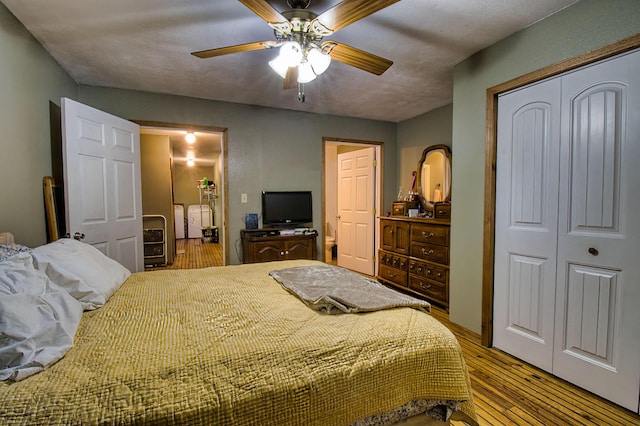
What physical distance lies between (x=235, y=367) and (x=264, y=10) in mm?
1585

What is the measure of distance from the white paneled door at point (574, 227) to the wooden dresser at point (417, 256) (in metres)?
0.83

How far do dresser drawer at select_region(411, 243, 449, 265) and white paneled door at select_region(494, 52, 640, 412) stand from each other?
2.66 ft

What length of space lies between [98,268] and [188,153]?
632 cm

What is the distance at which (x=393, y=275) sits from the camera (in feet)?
13.0

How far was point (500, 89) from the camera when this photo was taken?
2281 millimetres

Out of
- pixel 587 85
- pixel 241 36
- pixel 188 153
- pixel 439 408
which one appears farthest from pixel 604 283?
pixel 188 153

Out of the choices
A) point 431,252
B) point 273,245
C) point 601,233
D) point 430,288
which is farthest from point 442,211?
point 273,245

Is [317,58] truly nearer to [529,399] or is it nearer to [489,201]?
[489,201]

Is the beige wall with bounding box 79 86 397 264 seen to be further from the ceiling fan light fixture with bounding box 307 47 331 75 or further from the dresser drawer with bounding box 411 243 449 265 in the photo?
the ceiling fan light fixture with bounding box 307 47 331 75

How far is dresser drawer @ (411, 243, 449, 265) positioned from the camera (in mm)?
3197

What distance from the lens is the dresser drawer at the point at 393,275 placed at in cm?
380

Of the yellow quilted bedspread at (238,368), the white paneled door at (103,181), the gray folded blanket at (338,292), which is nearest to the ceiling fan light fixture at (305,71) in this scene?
the gray folded blanket at (338,292)

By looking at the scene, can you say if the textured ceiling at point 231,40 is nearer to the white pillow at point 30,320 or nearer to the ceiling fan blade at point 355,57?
the ceiling fan blade at point 355,57

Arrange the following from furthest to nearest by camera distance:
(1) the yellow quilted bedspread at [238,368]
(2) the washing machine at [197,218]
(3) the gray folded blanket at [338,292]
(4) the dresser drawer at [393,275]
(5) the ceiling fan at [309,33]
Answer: (2) the washing machine at [197,218] → (4) the dresser drawer at [393,275] → (5) the ceiling fan at [309,33] → (3) the gray folded blanket at [338,292] → (1) the yellow quilted bedspread at [238,368]
